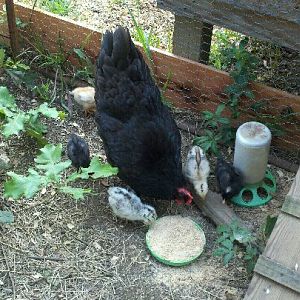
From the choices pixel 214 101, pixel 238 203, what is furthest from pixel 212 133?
pixel 238 203

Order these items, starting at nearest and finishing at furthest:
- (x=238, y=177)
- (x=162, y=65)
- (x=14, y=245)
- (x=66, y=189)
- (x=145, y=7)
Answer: (x=66, y=189) < (x=14, y=245) < (x=238, y=177) < (x=162, y=65) < (x=145, y=7)

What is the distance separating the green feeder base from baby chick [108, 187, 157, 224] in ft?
1.82

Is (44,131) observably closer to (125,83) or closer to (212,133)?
(125,83)

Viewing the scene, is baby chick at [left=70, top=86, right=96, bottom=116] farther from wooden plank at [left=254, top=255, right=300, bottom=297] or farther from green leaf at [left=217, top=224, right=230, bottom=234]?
wooden plank at [left=254, top=255, right=300, bottom=297]

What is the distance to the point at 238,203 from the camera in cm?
331

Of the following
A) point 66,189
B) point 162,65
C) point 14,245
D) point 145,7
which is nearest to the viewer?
point 66,189

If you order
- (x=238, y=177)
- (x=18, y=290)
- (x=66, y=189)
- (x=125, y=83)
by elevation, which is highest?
(x=125, y=83)

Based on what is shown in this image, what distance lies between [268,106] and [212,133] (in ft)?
1.26

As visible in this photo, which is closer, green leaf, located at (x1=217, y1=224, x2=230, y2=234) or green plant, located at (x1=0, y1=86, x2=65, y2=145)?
green leaf, located at (x1=217, y1=224, x2=230, y2=234)

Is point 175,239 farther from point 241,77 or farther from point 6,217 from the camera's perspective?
point 241,77

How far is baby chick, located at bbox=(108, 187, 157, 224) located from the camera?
3059mm

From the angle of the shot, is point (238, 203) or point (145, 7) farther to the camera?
point (145, 7)

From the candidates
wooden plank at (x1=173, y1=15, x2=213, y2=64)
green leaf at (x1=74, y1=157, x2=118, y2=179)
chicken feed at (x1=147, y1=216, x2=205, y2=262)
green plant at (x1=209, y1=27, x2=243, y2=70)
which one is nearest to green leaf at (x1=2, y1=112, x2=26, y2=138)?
green leaf at (x1=74, y1=157, x2=118, y2=179)

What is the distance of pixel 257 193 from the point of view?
3385 millimetres
